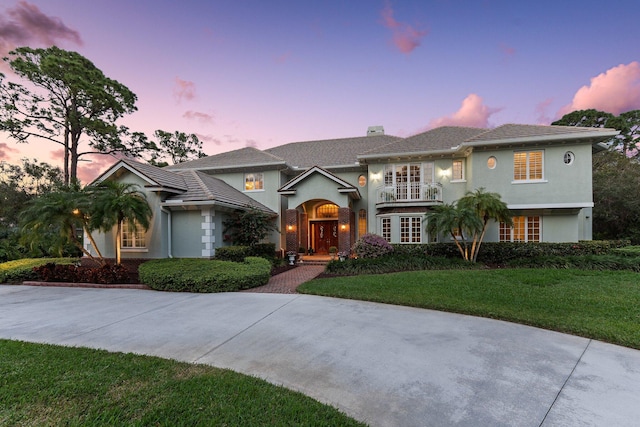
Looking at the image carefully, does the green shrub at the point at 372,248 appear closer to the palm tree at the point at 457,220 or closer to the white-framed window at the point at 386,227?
the white-framed window at the point at 386,227

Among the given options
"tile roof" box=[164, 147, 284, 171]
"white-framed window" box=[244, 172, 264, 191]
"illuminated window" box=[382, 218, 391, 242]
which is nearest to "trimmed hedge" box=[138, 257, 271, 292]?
"illuminated window" box=[382, 218, 391, 242]

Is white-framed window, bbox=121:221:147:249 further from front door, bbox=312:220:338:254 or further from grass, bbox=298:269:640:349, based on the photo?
front door, bbox=312:220:338:254

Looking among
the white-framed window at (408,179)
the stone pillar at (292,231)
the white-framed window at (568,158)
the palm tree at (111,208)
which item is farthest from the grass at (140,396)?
the white-framed window at (568,158)

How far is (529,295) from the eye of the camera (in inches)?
284

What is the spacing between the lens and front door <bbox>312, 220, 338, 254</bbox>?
1842 centimetres

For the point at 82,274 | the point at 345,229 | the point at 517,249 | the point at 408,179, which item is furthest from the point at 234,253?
the point at 517,249

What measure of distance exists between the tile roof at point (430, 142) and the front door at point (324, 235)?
5.32 metres

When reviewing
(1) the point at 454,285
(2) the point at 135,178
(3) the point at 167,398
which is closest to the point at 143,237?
(2) the point at 135,178

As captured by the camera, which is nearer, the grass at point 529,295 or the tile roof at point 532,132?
the grass at point 529,295

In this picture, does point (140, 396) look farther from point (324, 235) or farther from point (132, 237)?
point (324, 235)

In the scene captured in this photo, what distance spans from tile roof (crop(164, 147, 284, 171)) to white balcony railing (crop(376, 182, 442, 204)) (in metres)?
6.66

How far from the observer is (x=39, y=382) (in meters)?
3.24

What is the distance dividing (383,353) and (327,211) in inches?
577

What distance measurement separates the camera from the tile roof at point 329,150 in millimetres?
18528
